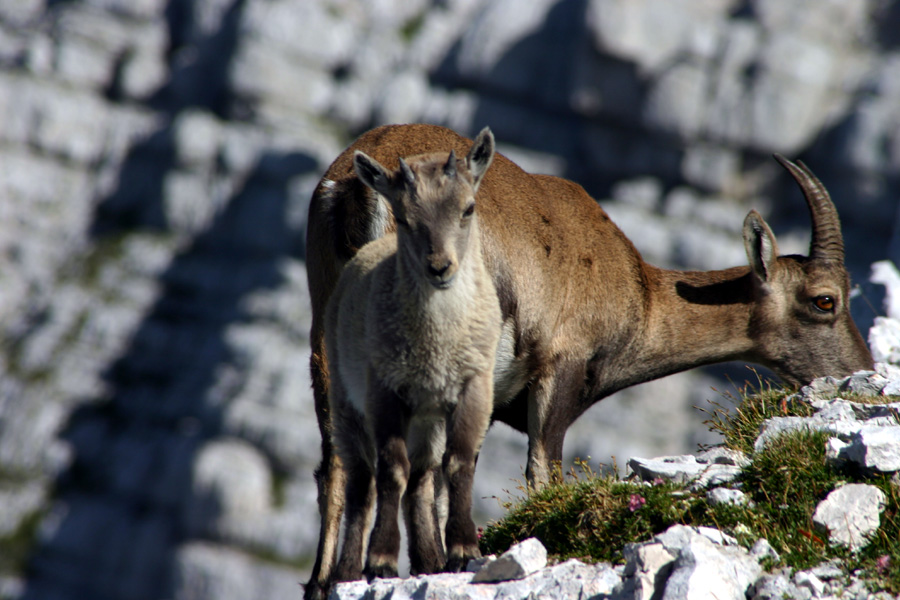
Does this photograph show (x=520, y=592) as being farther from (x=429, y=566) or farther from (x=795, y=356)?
(x=795, y=356)

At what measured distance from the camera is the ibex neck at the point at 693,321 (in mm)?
8961

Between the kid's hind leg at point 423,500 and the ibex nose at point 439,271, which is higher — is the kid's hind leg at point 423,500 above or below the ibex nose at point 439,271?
below

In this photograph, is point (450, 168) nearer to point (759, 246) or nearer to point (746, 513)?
point (746, 513)

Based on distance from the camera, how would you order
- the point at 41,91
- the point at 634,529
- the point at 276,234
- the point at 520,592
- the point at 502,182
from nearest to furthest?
the point at 520,592, the point at 634,529, the point at 502,182, the point at 276,234, the point at 41,91

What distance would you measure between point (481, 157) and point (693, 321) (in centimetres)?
380

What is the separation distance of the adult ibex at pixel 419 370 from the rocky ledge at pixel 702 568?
15.8 inches

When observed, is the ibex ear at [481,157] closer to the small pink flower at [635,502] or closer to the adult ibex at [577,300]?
the adult ibex at [577,300]

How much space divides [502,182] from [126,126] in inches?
2811

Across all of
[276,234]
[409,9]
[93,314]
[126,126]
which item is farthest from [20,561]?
[409,9]

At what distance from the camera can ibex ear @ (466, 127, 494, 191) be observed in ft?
20.4

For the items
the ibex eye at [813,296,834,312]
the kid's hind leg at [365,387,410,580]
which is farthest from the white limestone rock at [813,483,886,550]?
the ibex eye at [813,296,834,312]

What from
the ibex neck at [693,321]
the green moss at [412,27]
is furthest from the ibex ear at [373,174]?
the green moss at [412,27]

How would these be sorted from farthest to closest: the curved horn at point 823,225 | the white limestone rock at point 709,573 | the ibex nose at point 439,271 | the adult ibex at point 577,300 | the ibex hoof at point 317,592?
the curved horn at point 823,225 < the adult ibex at point 577,300 < the ibex hoof at point 317,592 < the ibex nose at point 439,271 < the white limestone rock at point 709,573

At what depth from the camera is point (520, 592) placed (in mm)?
4969
